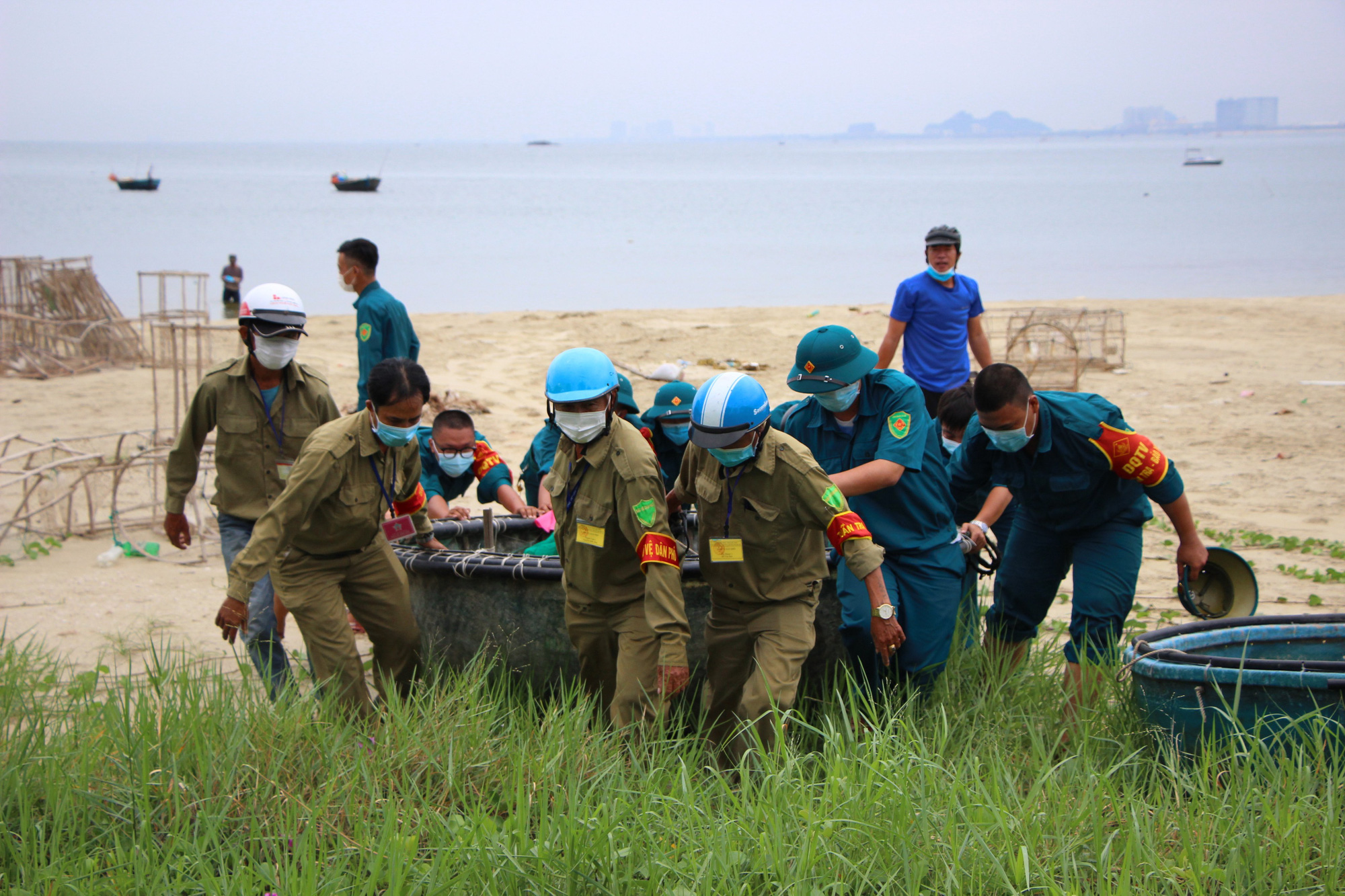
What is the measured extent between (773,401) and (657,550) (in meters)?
8.78

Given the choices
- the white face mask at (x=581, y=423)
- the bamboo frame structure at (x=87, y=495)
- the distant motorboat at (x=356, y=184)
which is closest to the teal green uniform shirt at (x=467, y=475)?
the white face mask at (x=581, y=423)

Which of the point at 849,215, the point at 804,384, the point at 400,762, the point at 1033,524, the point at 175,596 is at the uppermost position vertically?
the point at 849,215

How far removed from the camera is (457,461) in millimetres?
5504

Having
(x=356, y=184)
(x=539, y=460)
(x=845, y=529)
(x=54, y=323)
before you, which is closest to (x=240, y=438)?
(x=539, y=460)

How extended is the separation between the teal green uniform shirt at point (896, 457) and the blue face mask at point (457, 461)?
1.96m

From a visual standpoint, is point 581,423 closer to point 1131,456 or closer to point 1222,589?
point 1131,456

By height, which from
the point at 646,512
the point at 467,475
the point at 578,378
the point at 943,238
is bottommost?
the point at 467,475

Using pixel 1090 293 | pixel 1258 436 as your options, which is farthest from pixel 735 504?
pixel 1090 293

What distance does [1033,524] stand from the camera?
14.6 ft

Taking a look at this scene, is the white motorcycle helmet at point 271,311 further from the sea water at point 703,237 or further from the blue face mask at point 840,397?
the sea water at point 703,237

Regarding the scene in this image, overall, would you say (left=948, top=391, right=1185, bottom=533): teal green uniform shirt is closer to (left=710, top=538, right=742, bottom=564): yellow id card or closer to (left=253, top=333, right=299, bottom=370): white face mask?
(left=710, top=538, right=742, bottom=564): yellow id card

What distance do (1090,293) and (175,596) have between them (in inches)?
947

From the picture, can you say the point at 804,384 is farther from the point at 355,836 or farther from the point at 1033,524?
the point at 355,836

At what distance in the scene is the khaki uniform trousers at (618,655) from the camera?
378cm
